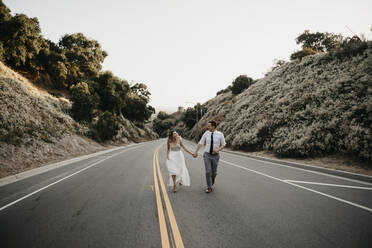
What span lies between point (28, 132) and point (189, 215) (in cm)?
1670

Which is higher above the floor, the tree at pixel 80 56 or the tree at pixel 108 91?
the tree at pixel 80 56

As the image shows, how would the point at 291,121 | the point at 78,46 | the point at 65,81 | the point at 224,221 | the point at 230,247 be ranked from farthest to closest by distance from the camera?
the point at 78,46 → the point at 65,81 → the point at 291,121 → the point at 224,221 → the point at 230,247

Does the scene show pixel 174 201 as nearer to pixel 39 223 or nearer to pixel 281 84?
pixel 39 223

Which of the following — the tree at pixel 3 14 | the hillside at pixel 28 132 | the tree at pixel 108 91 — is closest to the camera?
the hillside at pixel 28 132

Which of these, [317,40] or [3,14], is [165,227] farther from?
[317,40]

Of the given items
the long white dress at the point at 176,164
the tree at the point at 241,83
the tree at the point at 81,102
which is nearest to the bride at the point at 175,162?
the long white dress at the point at 176,164

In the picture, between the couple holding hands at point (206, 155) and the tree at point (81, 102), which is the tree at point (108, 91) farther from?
the couple holding hands at point (206, 155)

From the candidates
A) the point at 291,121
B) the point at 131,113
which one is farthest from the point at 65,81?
the point at 291,121

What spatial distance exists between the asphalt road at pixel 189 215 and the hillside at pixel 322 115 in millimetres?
5170

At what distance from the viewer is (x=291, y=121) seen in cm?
1605

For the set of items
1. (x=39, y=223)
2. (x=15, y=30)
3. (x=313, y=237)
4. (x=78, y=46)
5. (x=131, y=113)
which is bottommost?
(x=39, y=223)

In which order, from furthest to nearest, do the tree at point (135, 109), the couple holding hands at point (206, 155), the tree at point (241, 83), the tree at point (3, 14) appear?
the tree at point (135, 109)
the tree at point (241, 83)
the tree at point (3, 14)
the couple holding hands at point (206, 155)

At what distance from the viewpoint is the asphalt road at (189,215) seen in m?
3.04

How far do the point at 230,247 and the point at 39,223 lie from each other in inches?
143
